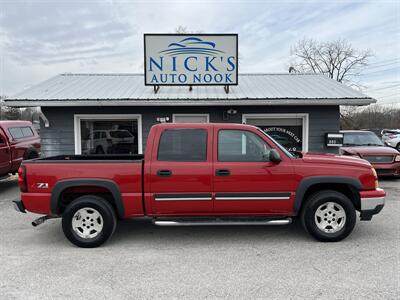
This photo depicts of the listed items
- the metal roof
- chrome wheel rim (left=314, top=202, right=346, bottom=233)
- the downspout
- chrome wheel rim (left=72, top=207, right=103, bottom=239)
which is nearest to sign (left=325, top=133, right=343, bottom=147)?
the metal roof

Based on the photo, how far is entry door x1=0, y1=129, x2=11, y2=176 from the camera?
873 cm

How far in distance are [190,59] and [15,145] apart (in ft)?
19.7

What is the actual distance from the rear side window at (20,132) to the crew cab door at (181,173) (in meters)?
7.21

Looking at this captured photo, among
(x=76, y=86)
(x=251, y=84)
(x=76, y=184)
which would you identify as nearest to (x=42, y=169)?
Answer: (x=76, y=184)

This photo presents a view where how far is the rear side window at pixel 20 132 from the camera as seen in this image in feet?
32.0

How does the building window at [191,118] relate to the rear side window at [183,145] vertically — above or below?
above

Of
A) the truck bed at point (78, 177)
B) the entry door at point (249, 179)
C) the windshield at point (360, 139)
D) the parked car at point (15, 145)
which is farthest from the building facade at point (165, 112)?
the truck bed at point (78, 177)

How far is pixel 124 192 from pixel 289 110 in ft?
21.4

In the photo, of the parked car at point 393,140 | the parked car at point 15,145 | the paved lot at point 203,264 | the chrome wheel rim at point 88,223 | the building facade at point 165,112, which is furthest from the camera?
the parked car at point 393,140

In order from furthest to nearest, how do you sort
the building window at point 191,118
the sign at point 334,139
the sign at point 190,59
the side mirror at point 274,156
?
the sign at point 190,59
the building window at point 191,118
the sign at point 334,139
the side mirror at point 274,156

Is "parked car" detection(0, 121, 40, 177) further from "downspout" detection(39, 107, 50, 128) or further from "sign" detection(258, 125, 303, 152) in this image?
"sign" detection(258, 125, 303, 152)

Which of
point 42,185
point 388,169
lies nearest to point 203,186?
point 42,185

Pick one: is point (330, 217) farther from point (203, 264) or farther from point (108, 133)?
point (108, 133)

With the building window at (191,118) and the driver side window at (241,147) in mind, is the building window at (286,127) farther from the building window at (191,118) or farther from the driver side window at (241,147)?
the driver side window at (241,147)
